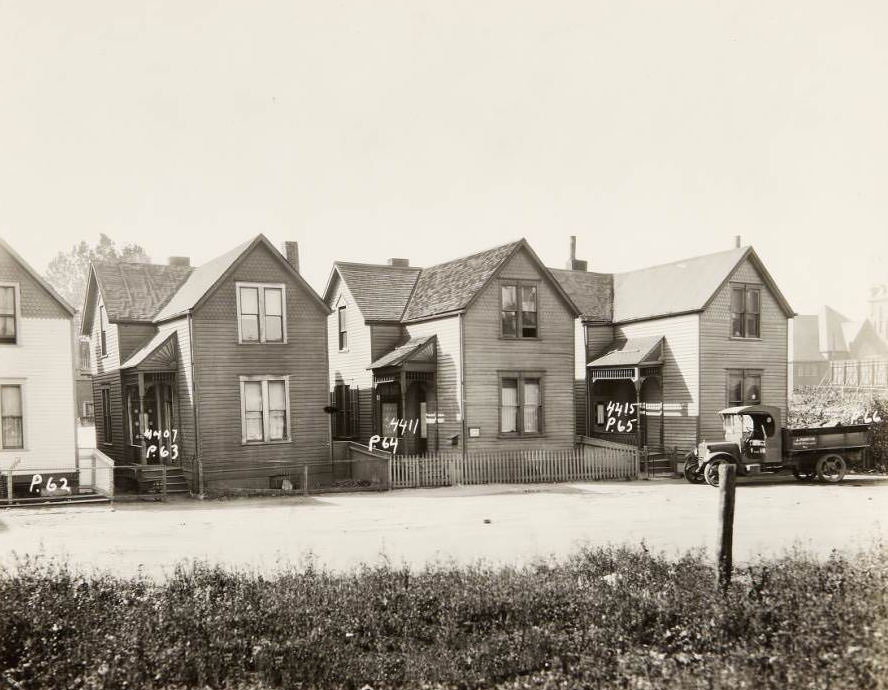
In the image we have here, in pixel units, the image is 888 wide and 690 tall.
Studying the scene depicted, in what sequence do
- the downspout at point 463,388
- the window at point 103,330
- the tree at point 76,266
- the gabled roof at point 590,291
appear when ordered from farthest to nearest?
the tree at point 76,266 → the gabled roof at point 590,291 → the window at point 103,330 → the downspout at point 463,388

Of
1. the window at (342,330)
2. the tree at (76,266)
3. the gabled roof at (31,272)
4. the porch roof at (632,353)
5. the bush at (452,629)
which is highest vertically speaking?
the tree at (76,266)

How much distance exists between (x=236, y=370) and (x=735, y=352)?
2022cm

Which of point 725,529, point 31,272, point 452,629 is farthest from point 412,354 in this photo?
point 452,629

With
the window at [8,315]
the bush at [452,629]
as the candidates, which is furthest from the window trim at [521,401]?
the bush at [452,629]

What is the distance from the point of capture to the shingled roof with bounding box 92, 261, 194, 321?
28.4 meters

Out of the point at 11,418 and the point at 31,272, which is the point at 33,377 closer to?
the point at 11,418

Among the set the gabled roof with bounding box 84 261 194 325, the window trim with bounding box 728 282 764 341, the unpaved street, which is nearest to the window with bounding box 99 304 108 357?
the gabled roof with bounding box 84 261 194 325

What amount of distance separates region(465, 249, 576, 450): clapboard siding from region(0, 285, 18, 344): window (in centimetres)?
1468

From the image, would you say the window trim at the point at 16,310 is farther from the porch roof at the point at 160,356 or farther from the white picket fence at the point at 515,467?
the white picket fence at the point at 515,467

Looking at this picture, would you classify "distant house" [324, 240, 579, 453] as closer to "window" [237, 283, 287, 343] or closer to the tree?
"window" [237, 283, 287, 343]

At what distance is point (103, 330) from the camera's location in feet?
98.9

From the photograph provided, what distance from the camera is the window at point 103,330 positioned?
2977 centimetres

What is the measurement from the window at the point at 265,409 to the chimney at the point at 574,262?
1946 centimetres

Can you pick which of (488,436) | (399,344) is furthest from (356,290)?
(488,436)
